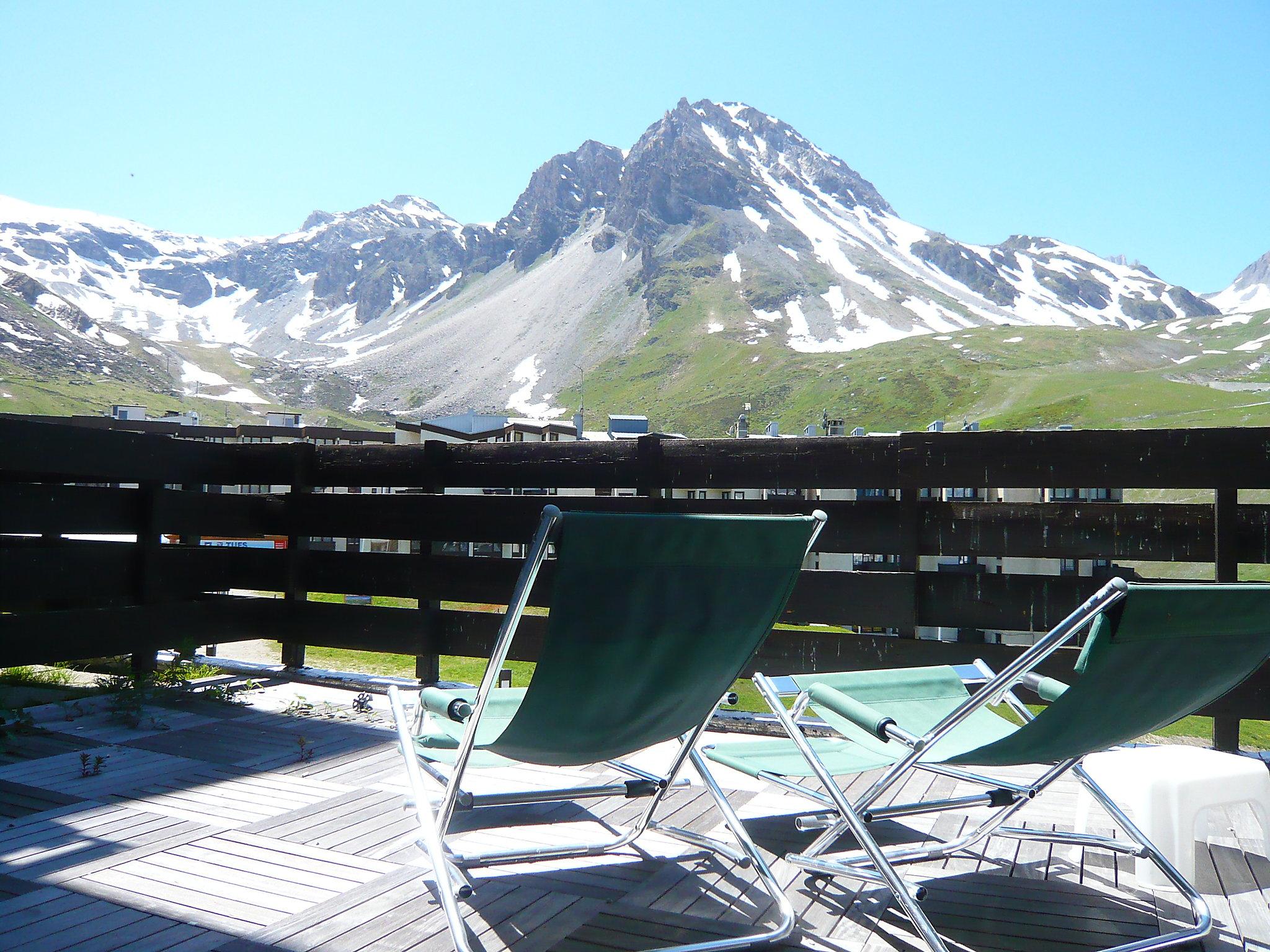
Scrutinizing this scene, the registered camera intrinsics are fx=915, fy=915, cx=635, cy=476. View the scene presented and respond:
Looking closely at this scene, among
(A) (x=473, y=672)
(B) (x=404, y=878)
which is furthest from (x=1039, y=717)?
(A) (x=473, y=672)

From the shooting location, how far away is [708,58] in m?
176

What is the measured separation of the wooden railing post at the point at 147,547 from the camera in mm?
4262

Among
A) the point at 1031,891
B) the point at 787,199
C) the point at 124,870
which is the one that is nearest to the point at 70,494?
the point at 124,870

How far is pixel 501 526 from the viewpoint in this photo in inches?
168

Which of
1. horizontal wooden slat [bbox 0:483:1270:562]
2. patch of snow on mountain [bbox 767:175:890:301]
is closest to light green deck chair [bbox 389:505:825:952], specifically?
horizontal wooden slat [bbox 0:483:1270:562]

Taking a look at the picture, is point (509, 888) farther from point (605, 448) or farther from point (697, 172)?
point (697, 172)

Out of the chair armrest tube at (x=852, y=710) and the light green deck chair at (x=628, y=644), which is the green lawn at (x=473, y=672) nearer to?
the chair armrest tube at (x=852, y=710)

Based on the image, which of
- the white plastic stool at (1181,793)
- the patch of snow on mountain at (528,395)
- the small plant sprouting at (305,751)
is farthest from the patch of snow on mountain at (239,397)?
the white plastic stool at (1181,793)

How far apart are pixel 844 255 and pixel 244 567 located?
177701 mm

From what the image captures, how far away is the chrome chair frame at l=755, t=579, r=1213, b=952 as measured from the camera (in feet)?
5.70

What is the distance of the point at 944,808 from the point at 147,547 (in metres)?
3.67

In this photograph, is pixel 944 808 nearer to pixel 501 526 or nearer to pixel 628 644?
pixel 628 644

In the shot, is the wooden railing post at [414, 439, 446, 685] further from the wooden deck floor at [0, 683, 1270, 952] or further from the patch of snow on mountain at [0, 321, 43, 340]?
the patch of snow on mountain at [0, 321, 43, 340]

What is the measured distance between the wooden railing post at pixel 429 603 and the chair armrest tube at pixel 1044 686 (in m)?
2.79
